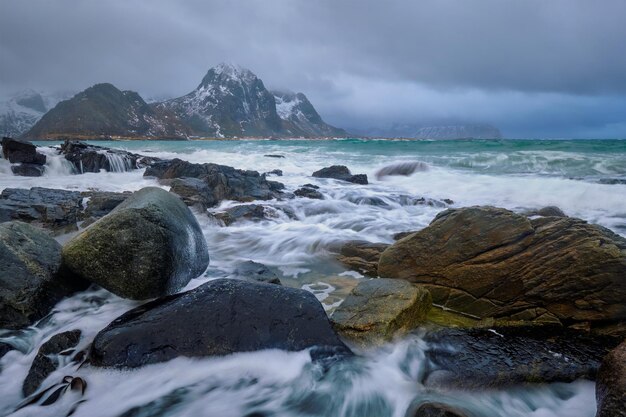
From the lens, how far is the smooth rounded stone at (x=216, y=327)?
11.6ft

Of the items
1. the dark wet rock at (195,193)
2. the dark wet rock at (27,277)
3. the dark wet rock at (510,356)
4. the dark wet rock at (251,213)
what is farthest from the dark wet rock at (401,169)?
the dark wet rock at (27,277)

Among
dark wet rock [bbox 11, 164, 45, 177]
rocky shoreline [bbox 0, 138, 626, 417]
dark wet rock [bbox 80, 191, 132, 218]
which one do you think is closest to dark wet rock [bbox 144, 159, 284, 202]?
dark wet rock [bbox 80, 191, 132, 218]

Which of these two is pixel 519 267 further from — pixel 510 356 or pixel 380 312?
pixel 380 312

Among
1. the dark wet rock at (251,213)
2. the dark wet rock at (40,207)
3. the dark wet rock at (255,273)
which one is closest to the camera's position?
the dark wet rock at (255,273)

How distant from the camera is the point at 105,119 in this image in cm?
14150

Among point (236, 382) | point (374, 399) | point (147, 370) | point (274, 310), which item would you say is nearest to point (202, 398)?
point (236, 382)

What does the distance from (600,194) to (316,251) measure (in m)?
11.0

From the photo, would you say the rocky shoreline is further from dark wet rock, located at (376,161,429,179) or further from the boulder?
the boulder

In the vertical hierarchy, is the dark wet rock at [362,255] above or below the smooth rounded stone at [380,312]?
below

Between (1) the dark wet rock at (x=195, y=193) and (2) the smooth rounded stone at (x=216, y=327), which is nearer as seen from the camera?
(2) the smooth rounded stone at (x=216, y=327)

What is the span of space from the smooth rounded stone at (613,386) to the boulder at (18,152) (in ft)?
82.0

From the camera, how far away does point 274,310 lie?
399cm

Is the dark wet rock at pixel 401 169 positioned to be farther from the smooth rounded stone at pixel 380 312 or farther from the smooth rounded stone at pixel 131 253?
the smooth rounded stone at pixel 131 253

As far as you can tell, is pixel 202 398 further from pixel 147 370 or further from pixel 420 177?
pixel 420 177
